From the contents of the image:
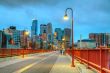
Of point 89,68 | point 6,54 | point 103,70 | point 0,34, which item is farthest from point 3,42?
point 103,70

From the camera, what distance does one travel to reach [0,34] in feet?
494

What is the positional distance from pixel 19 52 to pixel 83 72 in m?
55.5

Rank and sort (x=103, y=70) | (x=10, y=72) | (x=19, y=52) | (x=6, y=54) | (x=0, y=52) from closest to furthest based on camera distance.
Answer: (x=103, y=70) < (x=10, y=72) < (x=0, y=52) < (x=6, y=54) < (x=19, y=52)

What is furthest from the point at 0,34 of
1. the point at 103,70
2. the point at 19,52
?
the point at 103,70

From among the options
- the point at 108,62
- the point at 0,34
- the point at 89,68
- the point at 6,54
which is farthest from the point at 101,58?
the point at 0,34

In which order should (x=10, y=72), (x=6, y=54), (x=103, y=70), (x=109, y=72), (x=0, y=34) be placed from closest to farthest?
(x=109, y=72) → (x=103, y=70) → (x=10, y=72) → (x=6, y=54) → (x=0, y=34)

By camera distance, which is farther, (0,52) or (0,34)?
(0,34)

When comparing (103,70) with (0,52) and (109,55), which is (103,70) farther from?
(0,52)

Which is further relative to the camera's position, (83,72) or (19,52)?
(19,52)

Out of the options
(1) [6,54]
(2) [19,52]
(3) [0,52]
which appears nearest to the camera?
(3) [0,52]

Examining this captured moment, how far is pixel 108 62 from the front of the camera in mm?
16828

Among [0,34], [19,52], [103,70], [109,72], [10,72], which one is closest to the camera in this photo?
[109,72]

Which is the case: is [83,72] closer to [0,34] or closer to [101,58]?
[101,58]

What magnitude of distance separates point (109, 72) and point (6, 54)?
158 ft
